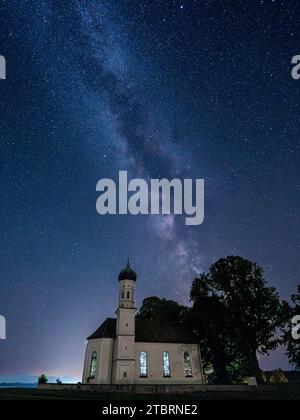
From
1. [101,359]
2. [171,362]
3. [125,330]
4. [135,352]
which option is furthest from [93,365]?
[171,362]

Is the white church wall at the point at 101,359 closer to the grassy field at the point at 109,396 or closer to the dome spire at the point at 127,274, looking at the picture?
the dome spire at the point at 127,274

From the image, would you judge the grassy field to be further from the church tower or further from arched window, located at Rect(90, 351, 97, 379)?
arched window, located at Rect(90, 351, 97, 379)

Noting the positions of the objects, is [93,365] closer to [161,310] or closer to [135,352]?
[135,352]

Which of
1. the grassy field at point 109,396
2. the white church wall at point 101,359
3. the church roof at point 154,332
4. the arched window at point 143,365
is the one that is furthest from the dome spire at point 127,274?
the grassy field at point 109,396

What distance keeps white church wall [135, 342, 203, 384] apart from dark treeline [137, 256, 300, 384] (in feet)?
11.7

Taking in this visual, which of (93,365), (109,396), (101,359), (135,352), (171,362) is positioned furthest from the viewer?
(171,362)

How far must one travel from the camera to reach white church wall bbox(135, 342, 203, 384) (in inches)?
1705

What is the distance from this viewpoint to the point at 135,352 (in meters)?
44.2

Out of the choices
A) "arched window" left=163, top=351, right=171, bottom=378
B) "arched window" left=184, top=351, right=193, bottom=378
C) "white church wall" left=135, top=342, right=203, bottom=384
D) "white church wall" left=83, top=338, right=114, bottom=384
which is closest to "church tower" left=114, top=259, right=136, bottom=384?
"white church wall" left=83, top=338, right=114, bottom=384

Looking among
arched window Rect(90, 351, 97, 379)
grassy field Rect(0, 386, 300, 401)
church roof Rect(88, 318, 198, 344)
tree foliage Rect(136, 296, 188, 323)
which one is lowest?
grassy field Rect(0, 386, 300, 401)

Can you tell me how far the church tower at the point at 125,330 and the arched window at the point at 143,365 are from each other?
1.96 m

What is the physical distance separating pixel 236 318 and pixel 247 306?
2.24m

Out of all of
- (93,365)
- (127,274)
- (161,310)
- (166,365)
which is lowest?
(93,365)
